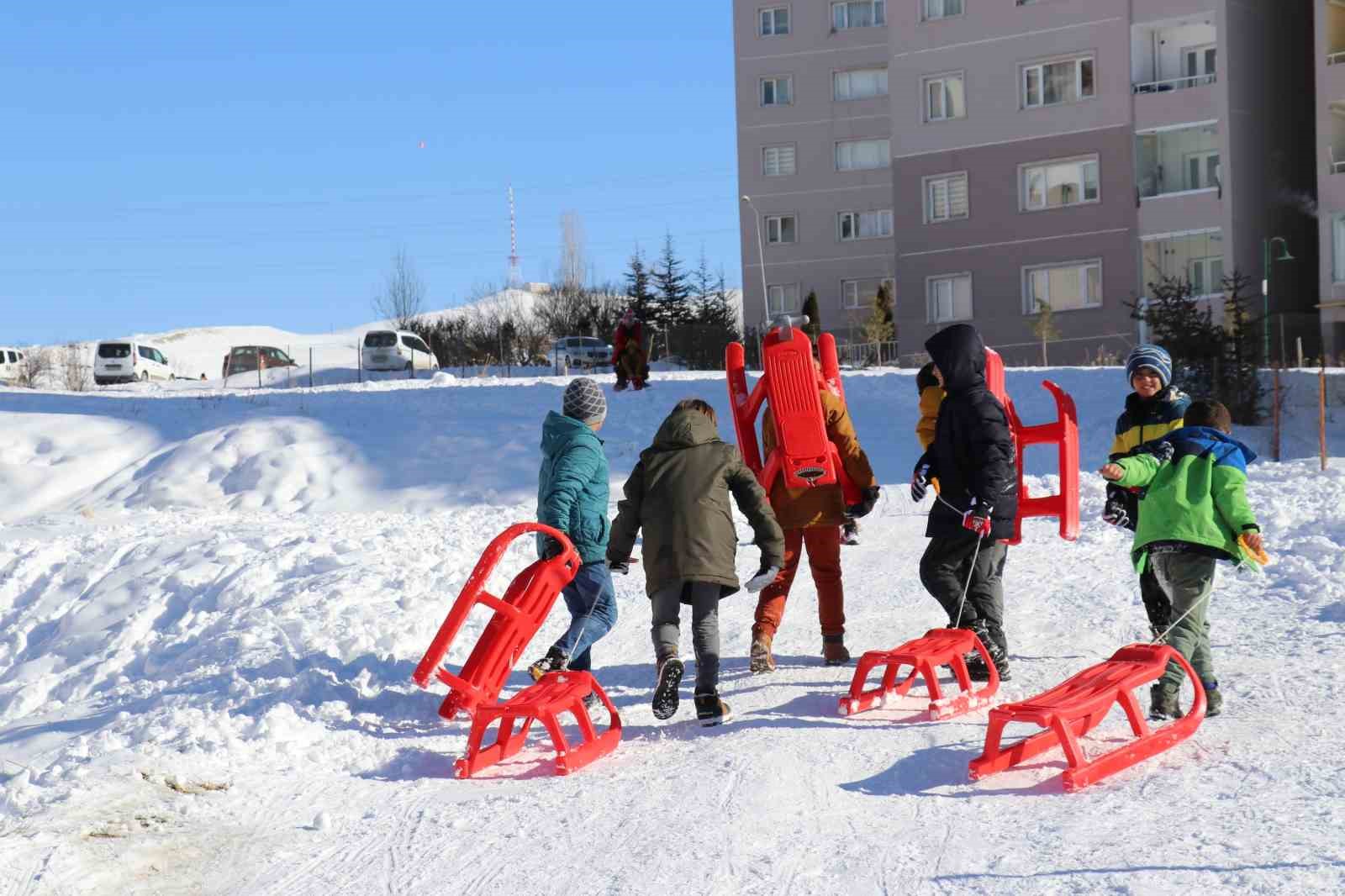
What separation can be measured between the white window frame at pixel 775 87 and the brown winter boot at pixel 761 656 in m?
46.6

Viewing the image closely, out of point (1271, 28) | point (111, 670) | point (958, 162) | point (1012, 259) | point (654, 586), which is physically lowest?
point (111, 670)

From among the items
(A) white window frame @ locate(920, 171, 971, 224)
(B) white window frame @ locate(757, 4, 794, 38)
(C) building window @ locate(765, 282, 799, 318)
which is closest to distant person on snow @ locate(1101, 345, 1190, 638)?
(A) white window frame @ locate(920, 171, 971, 224)

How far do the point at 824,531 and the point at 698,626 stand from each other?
4.42ft

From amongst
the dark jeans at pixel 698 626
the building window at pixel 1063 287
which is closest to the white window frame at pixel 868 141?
the building window at pixel 1063 287

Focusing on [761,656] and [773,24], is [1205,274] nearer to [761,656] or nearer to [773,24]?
[773,24]

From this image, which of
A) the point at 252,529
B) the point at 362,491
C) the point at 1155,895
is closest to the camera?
the point at 1155,895

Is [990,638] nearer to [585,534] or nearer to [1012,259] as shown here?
[585,534]

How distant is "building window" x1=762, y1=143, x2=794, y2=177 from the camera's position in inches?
2094

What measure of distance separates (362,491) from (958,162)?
82.3ft

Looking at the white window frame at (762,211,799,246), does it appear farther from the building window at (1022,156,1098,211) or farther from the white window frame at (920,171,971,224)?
the building window at (1022,156,1098,211)

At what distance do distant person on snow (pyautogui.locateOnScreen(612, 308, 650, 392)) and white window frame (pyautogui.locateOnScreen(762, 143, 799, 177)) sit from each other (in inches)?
1170

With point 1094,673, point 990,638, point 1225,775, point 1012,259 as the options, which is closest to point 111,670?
point 990,638

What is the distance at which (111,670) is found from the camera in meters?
9.42

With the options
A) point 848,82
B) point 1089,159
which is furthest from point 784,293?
point 1089,159
